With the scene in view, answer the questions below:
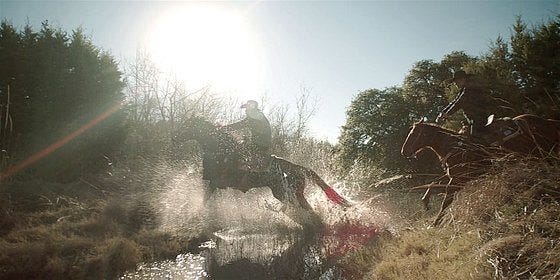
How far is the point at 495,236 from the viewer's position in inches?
163

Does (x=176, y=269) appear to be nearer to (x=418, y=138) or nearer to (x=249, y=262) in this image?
(x=249, y=262)

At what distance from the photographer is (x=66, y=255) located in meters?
6.55

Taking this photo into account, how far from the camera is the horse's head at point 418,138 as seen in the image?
7332 millimetres

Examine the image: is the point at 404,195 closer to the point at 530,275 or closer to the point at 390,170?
the point at 530,275

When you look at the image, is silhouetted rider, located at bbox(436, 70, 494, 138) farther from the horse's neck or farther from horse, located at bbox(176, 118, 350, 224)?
horse, located at bbox(176, 118, 350, 224)

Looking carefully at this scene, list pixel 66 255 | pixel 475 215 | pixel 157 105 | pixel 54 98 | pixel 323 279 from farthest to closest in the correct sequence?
pixel 157 105 < pixel 54 98 < pixel 66 255 < pixel 323 279 < pixel 475 215

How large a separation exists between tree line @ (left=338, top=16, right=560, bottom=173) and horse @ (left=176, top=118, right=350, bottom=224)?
711cm

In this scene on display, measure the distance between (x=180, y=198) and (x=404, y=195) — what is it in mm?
5991

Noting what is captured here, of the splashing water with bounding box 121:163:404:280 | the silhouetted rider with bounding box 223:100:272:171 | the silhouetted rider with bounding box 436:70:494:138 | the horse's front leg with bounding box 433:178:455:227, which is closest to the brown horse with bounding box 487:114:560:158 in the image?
the silhouetted rider with bounding box 436:70:494:138

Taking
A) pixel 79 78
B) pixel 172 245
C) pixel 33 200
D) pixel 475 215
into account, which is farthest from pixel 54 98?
pixel 475 215

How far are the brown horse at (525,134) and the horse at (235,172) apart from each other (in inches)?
158

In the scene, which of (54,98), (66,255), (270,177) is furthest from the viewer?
(54,98)

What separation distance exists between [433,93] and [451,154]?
14339 millimetres

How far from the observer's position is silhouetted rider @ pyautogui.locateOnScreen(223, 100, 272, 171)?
926cm
